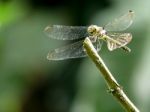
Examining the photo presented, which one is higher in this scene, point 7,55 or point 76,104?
point 7,55

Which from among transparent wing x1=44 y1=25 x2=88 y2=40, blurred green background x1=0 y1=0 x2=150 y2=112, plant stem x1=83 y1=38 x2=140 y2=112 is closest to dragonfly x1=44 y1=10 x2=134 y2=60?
transparent wing x1=44 y1=25 x2=88 y2=40


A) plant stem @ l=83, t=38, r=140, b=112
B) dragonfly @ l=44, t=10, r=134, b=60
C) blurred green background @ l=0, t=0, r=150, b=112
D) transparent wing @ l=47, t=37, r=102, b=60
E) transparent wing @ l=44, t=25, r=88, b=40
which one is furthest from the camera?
blurred green background @ l=0, t=0, r=150, b=112

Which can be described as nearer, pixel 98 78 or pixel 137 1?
pixel 98 78

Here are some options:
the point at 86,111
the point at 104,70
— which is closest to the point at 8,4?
the point at 86,111

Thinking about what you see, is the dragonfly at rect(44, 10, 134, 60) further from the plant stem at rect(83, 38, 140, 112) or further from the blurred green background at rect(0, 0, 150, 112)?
the blurred green background at rect(0, 0, 150, 112)

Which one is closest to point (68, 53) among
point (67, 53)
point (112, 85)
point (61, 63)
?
point (67, 53)

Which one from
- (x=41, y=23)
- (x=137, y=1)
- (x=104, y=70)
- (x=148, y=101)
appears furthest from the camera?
(x=41, y=23)

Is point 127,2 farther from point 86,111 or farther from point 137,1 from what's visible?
point 86,111

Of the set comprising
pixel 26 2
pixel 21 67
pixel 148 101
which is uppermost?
pixel 26 2
